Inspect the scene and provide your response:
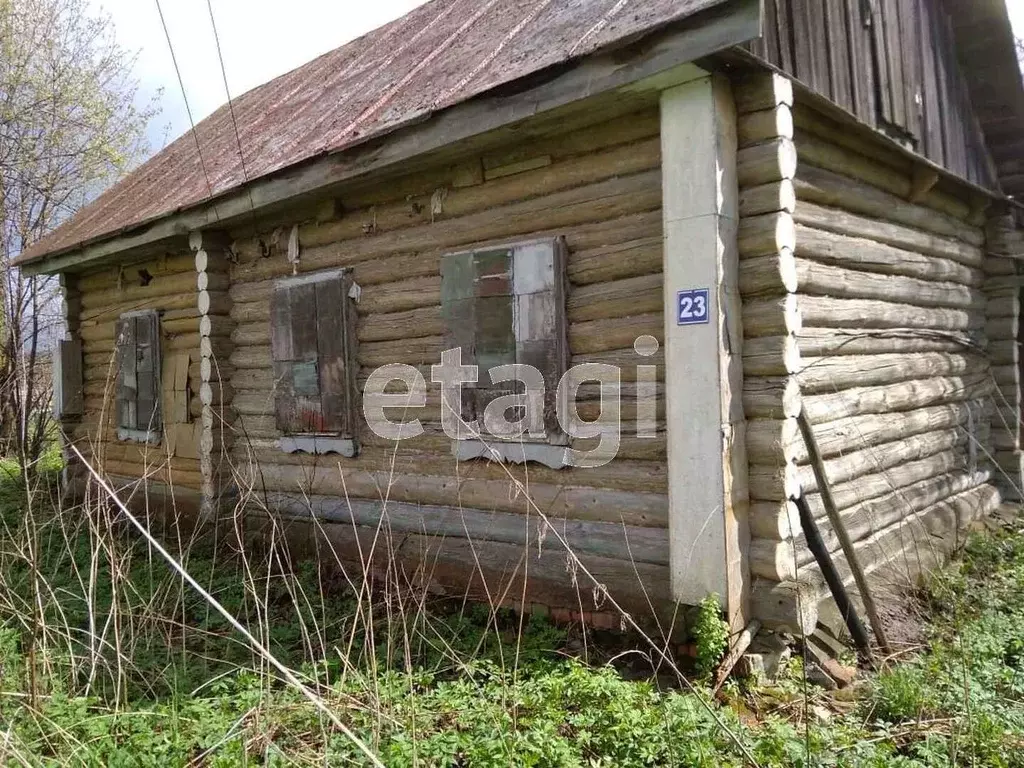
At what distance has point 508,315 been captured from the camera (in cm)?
479

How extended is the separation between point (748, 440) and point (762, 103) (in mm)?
1772

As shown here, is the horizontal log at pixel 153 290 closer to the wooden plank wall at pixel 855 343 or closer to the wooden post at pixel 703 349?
the wooden post at pixel 703 349

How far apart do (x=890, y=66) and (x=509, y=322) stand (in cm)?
341

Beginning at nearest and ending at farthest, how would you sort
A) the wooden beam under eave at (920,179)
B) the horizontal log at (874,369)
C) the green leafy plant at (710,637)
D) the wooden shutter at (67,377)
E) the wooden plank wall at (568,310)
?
the green leafy plant at (710,637)
the wooden plank wall at (568,310)
the horizontal log at (874,369)
the wooden beam under eave at (920,179)
the wooden shutter at (67,377)

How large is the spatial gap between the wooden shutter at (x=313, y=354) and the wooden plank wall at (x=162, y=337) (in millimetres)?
1049

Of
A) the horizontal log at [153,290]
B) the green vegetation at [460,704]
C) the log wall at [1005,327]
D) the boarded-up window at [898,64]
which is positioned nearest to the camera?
the green vegetation at [460,704]

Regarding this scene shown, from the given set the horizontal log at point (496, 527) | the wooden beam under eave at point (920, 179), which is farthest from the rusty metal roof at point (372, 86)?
the wooden beam under eave at point (920, 179)

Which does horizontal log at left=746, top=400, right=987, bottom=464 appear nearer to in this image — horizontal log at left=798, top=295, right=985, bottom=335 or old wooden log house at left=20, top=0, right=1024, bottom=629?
old wooden log house at left=20, top=0, right=1024, bottom=629

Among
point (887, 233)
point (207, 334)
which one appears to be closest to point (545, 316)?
point (887, 233)

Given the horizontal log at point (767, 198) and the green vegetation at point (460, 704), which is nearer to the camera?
the green vegetation at point (460, 704)

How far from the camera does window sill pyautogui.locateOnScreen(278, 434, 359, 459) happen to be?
5930 mm

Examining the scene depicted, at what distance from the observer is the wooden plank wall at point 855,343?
12.8 feet

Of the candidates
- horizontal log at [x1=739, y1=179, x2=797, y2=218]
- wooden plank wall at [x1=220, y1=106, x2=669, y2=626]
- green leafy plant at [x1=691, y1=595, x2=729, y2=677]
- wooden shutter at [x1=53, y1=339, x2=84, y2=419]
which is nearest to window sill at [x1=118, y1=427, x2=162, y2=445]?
wooden shutter at [x1=53, y1=339, x2=84, y2=419]

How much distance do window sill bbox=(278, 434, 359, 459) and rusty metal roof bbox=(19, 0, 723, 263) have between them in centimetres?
213
